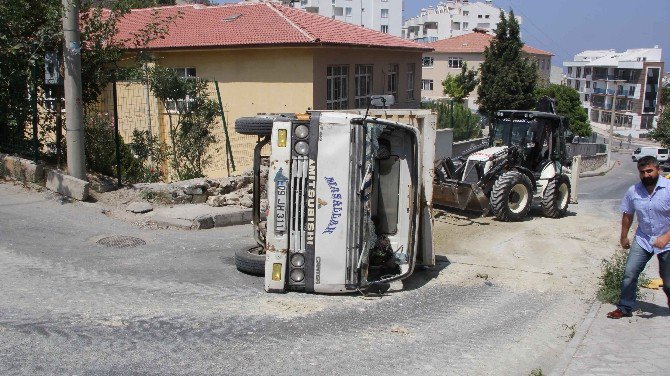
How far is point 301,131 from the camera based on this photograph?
704cm

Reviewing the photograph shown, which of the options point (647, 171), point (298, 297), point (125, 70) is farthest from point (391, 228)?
point (125, 70)

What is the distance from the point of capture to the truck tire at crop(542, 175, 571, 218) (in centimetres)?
1370

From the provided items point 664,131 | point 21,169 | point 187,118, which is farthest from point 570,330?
point 664,131

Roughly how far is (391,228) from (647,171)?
3004 millimetres

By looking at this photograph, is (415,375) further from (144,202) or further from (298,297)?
(144,202)

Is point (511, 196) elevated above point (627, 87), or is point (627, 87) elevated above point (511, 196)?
point (627, 87)

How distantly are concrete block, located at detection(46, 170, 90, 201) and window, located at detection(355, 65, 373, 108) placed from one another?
13422 mm

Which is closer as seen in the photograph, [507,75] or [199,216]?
[199,216]

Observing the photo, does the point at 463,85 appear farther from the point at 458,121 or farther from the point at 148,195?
the point at 148,195

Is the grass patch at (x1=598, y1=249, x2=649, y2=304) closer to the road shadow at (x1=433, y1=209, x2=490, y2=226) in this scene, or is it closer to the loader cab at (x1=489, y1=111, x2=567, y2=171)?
the road shadow at (x1=433, y1=209, x2=490, y2=226)

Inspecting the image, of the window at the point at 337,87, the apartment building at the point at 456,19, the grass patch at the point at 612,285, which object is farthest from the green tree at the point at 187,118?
the apartment building at the point at 456,19

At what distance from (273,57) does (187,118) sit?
7.51 m

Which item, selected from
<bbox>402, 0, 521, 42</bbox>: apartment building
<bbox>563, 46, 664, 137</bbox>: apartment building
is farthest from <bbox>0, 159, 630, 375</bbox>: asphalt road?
<bbox>402, 0, 521, 42</bbox>: apartment building

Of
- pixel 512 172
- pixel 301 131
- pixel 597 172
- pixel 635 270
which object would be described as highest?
pixel 301 131
